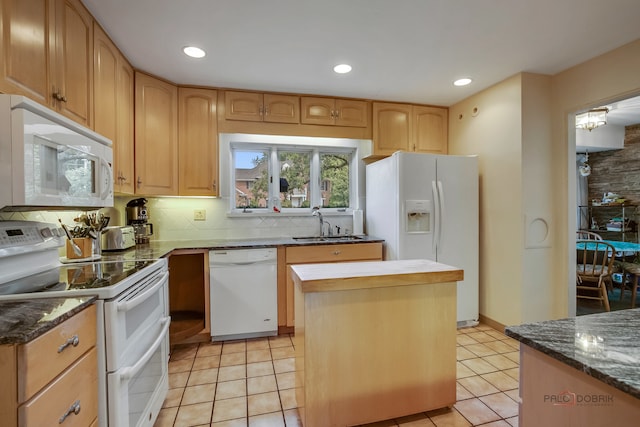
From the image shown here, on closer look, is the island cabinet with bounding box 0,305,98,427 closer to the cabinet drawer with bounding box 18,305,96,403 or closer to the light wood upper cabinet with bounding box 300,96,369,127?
the cabinet drawer with bounding box 18,305,96,403

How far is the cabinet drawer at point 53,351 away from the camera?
74 centimetres

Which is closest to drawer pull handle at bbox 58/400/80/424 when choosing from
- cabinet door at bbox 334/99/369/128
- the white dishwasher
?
the white dishwasher

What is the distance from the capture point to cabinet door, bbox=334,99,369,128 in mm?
3082

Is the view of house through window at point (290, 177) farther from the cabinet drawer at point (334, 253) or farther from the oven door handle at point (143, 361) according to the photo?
the oven door handle at point (143, 361)

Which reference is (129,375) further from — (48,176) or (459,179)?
(459,179)

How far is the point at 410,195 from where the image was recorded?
2.70 m

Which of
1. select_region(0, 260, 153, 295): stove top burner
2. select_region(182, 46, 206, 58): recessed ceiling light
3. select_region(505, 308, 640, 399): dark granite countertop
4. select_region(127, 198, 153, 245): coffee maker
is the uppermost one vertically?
select_region(182, 46, 206, 58): recessed ceiling light

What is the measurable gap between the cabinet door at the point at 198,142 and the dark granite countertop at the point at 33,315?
5.98 ft

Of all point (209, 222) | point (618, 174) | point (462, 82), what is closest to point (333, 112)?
point (462, 82)

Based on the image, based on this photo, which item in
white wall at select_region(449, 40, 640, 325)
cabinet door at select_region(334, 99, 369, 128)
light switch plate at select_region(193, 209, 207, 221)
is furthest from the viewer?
cabinet door at select_region(334, 99, 369, 128)

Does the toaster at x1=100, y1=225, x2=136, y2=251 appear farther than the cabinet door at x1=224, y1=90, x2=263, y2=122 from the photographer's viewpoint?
No

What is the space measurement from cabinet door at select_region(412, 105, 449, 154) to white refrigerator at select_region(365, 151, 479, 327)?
574 mm

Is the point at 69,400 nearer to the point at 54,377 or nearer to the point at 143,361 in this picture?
the point at 54,377

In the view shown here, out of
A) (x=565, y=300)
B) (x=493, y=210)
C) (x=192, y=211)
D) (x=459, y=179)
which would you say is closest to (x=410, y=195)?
(x=459, y=179)
